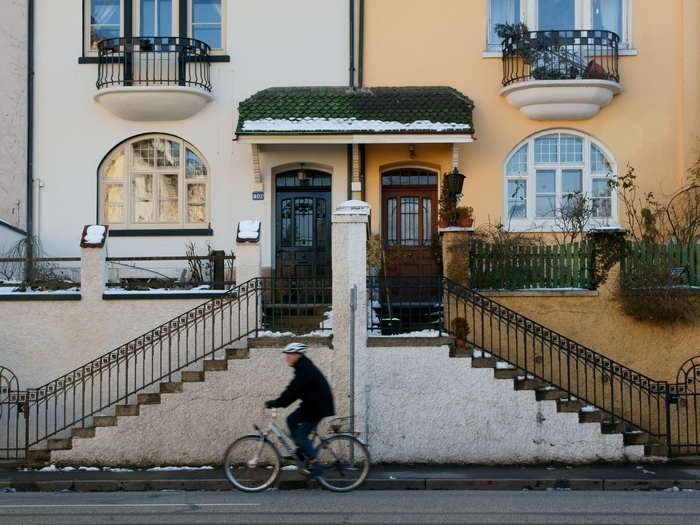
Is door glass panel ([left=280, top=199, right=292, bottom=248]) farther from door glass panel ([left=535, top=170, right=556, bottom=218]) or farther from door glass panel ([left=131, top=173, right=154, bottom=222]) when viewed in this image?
door glass panel ([left=535, top=170, right=556, bottom=218])

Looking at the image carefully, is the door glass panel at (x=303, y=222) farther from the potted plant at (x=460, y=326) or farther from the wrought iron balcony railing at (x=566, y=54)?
the potted plant at (x=460, y=326)

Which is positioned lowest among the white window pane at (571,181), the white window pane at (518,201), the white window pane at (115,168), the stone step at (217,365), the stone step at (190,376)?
the stone step at (190,376)

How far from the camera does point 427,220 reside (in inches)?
727

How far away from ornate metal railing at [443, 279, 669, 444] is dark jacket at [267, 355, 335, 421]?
3.46 metres

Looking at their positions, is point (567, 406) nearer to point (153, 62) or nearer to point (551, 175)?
point (551, 175)

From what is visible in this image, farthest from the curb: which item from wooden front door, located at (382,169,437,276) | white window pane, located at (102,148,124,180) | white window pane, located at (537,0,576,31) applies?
white window pane, located at (537,0,576,31)

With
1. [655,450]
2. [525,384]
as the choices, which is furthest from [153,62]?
[655,450]

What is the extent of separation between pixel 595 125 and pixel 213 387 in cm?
1037

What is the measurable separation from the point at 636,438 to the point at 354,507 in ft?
17.0

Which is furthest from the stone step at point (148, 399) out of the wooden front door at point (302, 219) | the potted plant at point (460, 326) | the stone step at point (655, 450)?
the stone step at point (655, 450)

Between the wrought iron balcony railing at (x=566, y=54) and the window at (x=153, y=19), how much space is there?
21.2ft

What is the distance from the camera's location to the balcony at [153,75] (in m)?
17.7

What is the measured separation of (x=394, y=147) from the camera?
18.1m

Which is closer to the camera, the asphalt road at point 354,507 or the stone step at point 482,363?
the asphalt road at point 354,507
